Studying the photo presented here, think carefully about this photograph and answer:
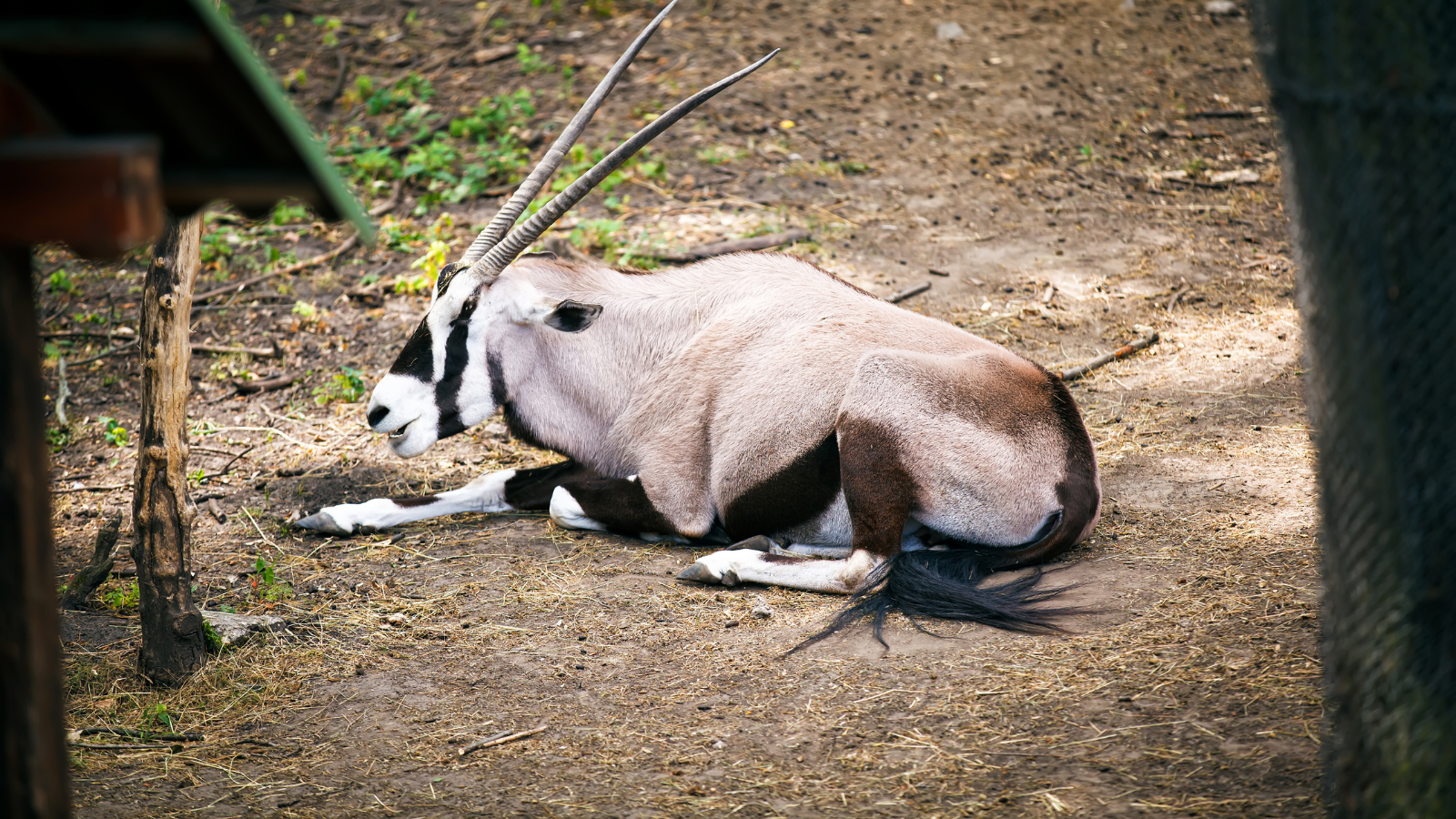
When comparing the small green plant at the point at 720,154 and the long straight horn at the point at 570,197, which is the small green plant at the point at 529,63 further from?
the long straight horn at the point at 570,197

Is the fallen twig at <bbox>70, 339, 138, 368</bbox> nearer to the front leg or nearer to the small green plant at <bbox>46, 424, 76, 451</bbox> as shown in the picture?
the small green plant at <bbox>46, 424, 76, 451</bbox>

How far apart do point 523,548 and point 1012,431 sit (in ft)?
7.17

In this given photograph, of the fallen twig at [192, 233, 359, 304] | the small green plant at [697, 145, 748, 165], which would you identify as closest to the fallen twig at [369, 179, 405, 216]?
the fallen twig at [192, 233, 359, 304]

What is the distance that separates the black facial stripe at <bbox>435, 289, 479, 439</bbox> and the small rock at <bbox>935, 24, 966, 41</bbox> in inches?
292

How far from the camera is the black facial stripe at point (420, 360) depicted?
507 cm

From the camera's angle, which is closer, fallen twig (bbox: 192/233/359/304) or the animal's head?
the animal's head

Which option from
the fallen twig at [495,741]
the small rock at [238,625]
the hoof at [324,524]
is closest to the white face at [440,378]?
the hoof at [324,524]

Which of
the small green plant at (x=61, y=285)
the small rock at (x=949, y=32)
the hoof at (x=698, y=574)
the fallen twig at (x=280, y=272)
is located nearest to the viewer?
the hoof at (x=698, y=574)

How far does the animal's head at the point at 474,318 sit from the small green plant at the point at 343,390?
151cm

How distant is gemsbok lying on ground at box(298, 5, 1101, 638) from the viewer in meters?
4.39

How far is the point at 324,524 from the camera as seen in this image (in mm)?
5160

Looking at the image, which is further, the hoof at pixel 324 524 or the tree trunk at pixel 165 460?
the hoof at pixel 324 524

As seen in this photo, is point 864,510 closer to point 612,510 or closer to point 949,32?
point 612,510

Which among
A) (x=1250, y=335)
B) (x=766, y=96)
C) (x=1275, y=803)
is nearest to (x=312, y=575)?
(x=1275, y=803)
